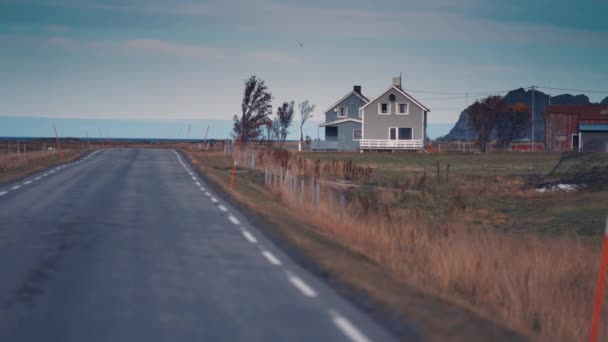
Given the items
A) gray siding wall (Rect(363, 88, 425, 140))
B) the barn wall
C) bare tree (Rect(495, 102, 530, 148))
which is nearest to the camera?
gray siding wall (Rect(363, 88, 425, 140))

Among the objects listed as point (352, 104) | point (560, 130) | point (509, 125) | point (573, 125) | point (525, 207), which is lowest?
point (525, 207)

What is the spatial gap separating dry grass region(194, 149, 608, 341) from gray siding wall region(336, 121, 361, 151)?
194 ft

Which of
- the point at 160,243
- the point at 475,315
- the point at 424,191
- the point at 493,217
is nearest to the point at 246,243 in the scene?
the point at 160,243

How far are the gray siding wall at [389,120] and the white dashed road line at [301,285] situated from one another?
61.9 m

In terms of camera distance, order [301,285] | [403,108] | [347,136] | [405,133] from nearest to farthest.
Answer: [301,285], [403,108], [405,133], [347,136]

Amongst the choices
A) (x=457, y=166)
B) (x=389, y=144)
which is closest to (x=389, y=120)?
(x=389, y=144)

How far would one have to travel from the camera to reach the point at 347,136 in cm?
7681

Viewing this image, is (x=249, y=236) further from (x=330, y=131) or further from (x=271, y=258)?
(x=330, y=131)

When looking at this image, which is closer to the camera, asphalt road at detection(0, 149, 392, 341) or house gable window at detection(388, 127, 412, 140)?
asphalt road at detection(0, 149, 392, 341)

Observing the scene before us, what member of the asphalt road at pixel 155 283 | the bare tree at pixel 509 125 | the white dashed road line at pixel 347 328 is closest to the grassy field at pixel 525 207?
the asphalt road at pixel 155 283

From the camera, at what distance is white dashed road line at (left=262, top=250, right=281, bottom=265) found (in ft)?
36.7

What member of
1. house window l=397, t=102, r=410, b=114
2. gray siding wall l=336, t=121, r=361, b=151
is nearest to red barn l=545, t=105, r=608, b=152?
house window l=397, t=102, r=410, b=114

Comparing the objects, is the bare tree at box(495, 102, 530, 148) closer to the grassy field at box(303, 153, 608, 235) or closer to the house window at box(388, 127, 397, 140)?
the house window at box(388, 127, 397, 140)

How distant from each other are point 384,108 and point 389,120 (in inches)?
54.9
